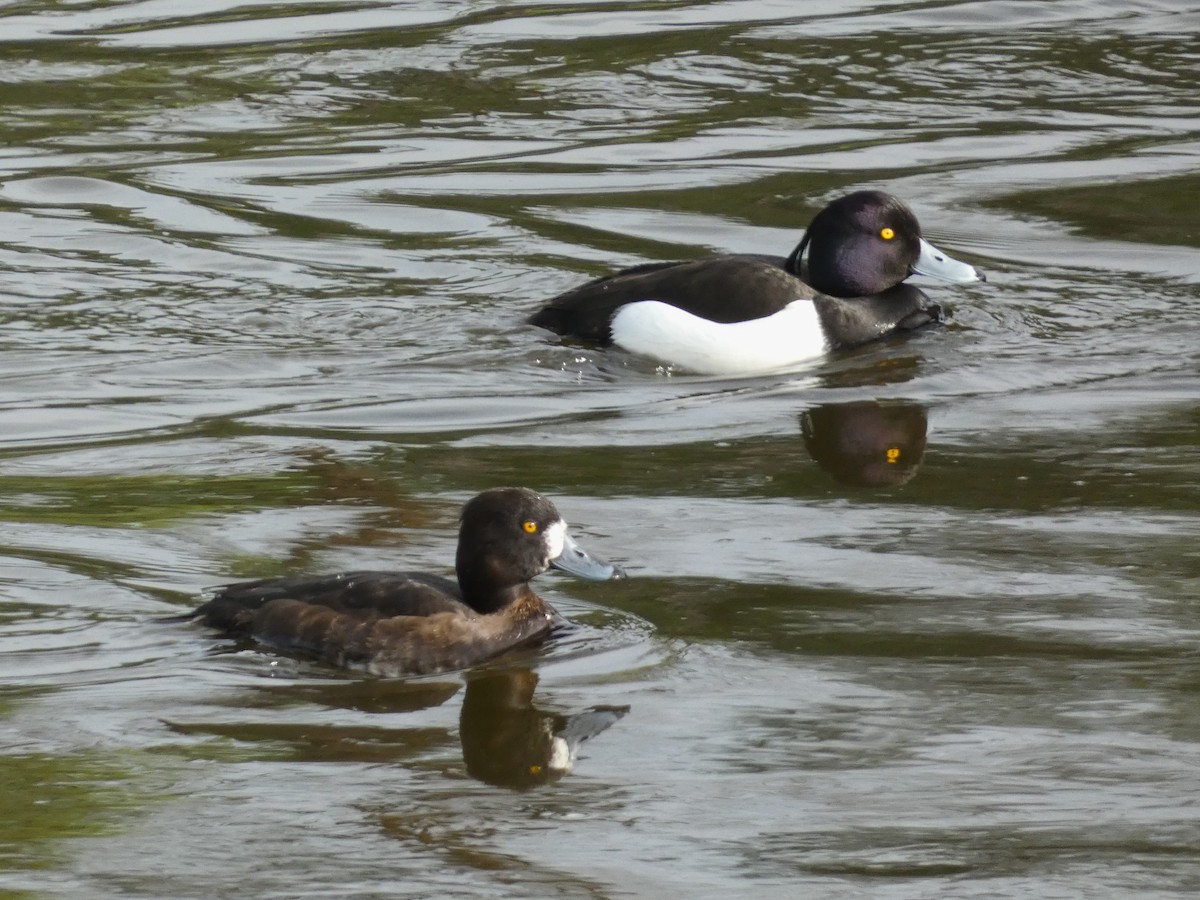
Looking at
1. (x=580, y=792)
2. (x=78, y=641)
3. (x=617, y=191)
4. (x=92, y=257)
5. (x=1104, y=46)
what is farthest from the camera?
(x=1104, y=46)

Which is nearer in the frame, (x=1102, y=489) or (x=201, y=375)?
(x=1102, y=489)

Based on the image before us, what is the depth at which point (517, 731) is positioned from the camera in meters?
5.54

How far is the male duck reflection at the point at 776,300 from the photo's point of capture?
979 centimetres

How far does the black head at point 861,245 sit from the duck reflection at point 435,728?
494cm

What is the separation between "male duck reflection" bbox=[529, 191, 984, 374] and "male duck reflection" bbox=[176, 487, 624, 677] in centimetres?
358

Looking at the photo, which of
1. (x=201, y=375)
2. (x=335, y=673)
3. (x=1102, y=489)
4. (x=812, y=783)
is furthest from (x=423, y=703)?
(x=201, y=375)

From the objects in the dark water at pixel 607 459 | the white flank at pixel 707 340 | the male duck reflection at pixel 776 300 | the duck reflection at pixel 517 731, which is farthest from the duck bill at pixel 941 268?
the duck reflection at pixel 517 731

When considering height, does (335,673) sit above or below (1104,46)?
below

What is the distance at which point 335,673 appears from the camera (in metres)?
5.95

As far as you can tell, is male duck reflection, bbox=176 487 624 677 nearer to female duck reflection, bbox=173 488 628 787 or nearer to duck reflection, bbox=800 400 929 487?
female duck reflection, bbox=173 488 628 787

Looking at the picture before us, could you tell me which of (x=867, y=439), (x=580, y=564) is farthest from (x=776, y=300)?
(x=580, y=564)

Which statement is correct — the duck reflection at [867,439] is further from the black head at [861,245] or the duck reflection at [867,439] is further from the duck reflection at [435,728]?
the duck reflection at [435,728]

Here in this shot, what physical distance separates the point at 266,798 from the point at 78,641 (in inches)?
51.3

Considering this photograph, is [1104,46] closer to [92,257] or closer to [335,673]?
[92,257]
